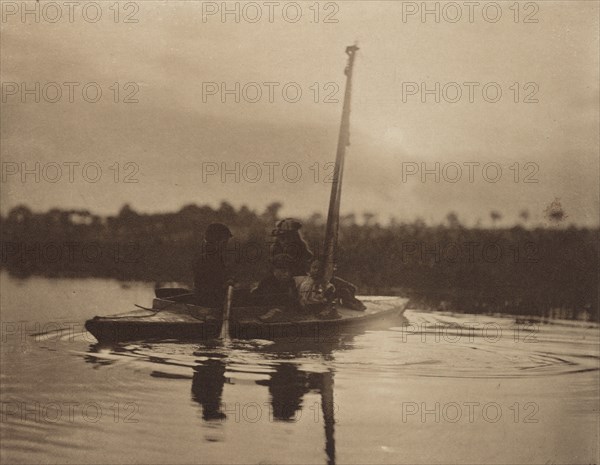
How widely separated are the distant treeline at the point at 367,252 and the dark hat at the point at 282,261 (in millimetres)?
177

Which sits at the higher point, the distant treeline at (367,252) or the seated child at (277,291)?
the distant treeline at (367,252)

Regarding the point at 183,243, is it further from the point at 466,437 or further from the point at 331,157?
the point at 466,437

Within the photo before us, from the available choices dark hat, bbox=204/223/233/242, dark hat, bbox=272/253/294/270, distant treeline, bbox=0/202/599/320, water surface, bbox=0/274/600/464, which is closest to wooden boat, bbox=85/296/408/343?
water surface, bbox=0/274/600/464

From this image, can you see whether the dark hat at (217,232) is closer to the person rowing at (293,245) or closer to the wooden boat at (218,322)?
the person rowing at (293,245)

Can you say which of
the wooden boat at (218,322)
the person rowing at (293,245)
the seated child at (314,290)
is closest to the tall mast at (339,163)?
the wooden boat at (218,322)

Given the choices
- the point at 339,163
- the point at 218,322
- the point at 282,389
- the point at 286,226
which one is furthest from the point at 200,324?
the point at 339,163

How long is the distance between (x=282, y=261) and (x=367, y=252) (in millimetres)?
822

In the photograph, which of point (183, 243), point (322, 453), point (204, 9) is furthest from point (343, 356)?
point (204, 9)

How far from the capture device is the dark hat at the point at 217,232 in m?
6.64

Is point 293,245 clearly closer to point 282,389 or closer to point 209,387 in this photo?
point 282,389

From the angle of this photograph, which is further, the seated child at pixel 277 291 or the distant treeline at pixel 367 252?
the seated child at pixel 277 291

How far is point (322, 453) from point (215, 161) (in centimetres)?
272

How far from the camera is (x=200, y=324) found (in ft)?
23.6

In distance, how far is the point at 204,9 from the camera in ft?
18.9
